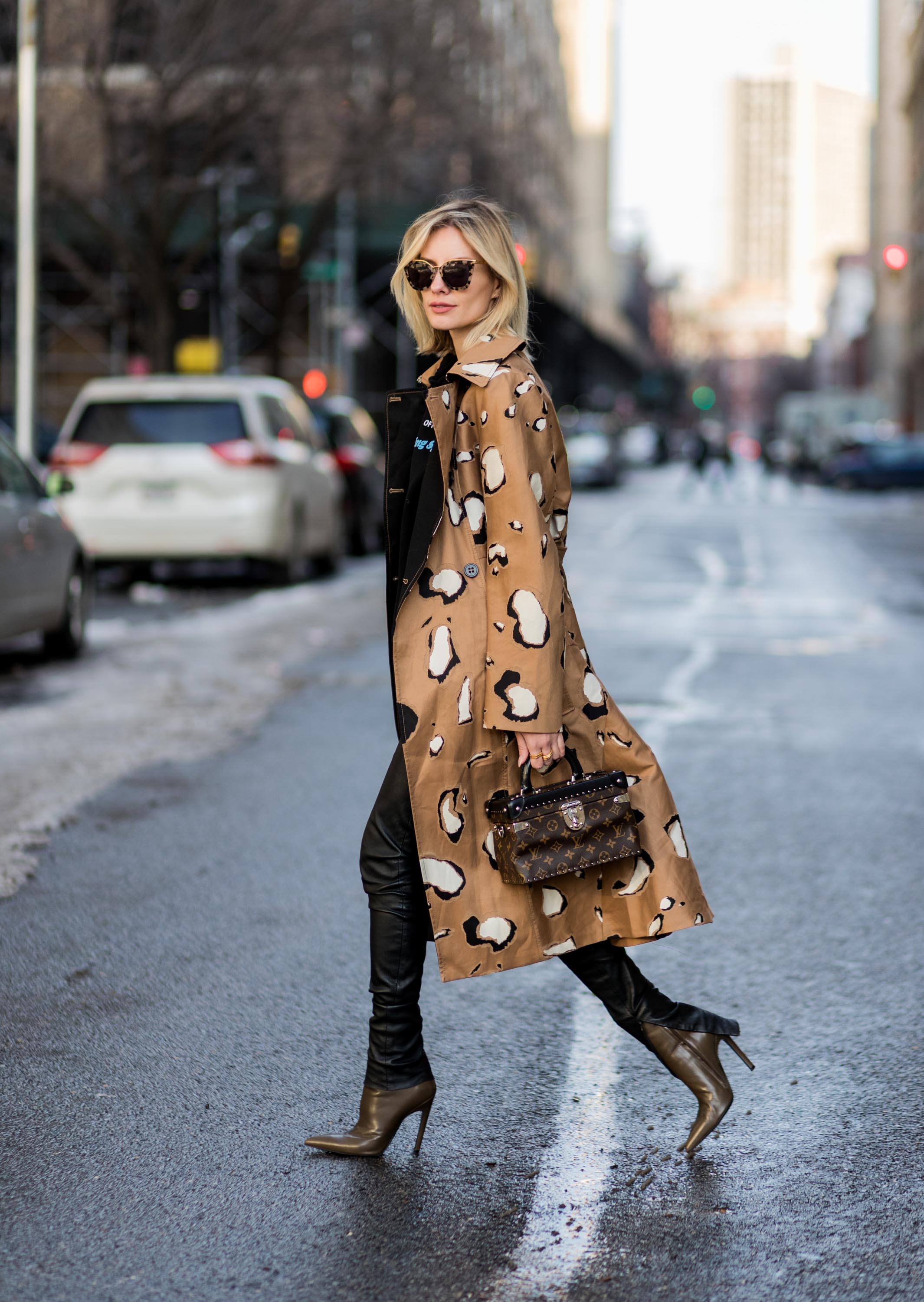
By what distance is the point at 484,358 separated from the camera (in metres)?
3.27

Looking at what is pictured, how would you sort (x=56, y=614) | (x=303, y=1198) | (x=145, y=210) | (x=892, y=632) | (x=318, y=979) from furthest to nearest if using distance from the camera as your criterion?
(x=145, y=210) → (x=892, y=632) → (x=56, y=614) → (x=318, y=979) → (x=303, y=1198)

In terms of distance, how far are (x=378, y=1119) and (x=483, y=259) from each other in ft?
5.41

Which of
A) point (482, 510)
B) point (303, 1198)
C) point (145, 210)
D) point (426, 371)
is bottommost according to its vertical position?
point (303, 1198)

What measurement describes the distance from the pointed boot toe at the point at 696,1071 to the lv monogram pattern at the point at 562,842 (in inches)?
15.9

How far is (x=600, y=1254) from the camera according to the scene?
305cm

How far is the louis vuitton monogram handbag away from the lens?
3.22 m

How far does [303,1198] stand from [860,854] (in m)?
3.48

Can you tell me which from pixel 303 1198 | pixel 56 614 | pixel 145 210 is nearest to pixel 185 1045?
pixel 303 1198

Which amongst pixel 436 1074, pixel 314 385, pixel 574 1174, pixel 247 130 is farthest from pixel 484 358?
pixel 314 385

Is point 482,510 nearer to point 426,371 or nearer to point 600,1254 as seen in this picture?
point 426,371

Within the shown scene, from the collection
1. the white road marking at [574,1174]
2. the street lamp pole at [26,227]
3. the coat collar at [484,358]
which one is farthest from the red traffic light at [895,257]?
the coat collar at [484,358]

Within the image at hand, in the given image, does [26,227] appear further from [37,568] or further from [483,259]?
[483,259]

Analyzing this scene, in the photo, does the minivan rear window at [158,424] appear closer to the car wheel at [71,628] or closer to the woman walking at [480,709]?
the car wheel at [71,628]

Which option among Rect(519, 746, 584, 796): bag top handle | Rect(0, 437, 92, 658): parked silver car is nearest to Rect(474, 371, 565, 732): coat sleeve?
Rect(519, 746, 584, 796): bag top handle
